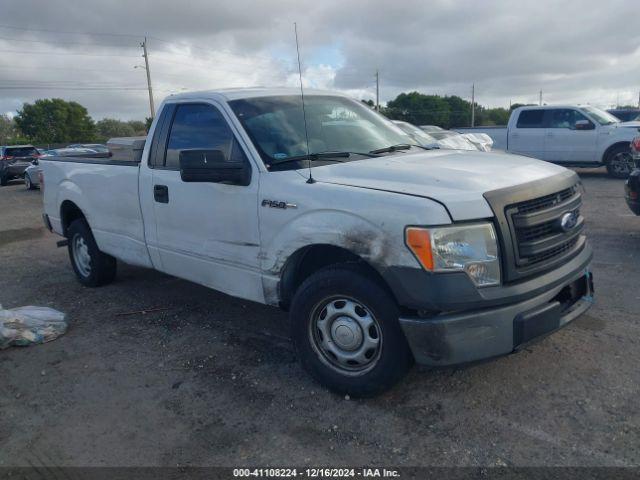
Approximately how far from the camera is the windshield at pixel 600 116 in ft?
46.7

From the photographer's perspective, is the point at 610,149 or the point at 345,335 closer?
the point at 345,335

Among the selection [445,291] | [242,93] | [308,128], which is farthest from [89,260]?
[445,291]

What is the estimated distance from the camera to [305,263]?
3797mm

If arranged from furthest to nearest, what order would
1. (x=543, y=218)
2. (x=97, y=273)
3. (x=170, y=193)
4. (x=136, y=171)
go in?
(x=97, y=273), (x=136, y=171), (x=170, y=193), (x=543, y=218)

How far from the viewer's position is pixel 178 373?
400cm

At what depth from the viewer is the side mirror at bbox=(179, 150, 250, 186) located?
362 centimetres

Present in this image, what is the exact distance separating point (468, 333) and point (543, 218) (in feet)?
2.81

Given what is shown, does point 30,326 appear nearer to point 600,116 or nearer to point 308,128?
point 308,128

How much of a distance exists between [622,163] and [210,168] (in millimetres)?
13213

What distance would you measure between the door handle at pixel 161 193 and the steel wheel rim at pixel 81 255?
1921 millimetres

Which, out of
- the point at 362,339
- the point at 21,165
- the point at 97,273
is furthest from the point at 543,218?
the point at 21,165

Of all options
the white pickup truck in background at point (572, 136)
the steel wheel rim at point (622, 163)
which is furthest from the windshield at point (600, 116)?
the steel wheel rim at point (622, 163)

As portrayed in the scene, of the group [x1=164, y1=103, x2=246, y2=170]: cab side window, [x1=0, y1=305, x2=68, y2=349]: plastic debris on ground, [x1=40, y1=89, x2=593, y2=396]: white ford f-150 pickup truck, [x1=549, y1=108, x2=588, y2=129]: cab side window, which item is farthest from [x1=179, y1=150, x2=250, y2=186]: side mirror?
[x1=549, y1=108, x2=588, y2=129]: cab side window

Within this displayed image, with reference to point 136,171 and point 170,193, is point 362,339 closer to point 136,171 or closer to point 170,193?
point 170,193
